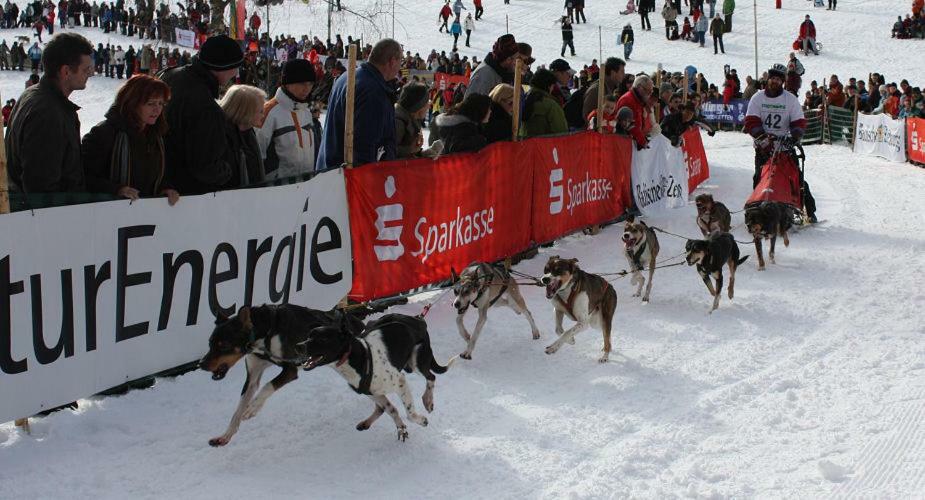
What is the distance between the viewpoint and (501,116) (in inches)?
354

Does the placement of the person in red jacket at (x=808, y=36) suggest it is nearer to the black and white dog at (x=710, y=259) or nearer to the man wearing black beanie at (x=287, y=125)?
the black and white dog at (x=710, y=259)

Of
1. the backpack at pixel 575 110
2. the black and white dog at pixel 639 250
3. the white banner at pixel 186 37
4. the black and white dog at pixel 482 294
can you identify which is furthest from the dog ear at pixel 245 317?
the white banner at pixel 186 37

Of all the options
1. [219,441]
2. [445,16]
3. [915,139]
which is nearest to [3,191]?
[219,441]

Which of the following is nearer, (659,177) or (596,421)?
(596,421)

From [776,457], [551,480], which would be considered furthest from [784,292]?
[551,480]

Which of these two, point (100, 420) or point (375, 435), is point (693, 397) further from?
point (100, 420)

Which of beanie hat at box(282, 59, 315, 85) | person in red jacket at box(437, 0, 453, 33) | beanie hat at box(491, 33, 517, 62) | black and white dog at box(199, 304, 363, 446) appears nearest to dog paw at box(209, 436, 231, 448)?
black and white dog at box(199, 304, 363, 446)

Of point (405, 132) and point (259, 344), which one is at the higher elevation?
point (405, 132)

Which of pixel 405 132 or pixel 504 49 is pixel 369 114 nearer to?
pixel 405 132

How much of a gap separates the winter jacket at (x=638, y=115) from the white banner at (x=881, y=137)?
8900 mm

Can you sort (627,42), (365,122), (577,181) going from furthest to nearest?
(627,42), (577,181), (365,122)

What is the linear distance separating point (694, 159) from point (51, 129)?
1096cm

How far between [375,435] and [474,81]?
5452 millimetres

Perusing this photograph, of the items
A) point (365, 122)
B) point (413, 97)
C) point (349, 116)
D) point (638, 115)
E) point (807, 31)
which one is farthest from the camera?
point (807, 31)
